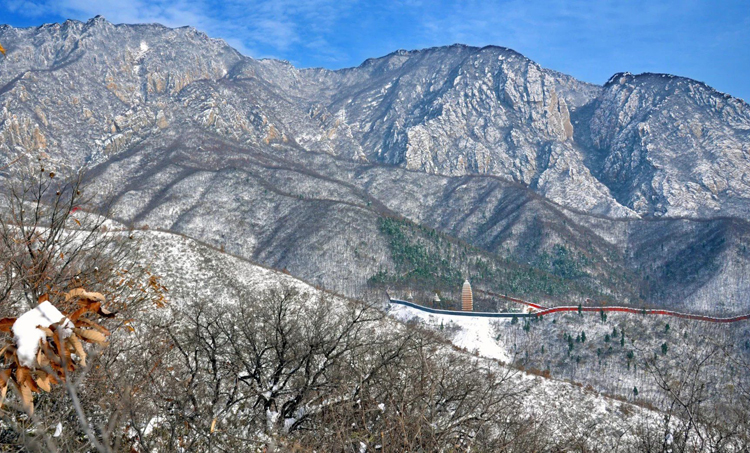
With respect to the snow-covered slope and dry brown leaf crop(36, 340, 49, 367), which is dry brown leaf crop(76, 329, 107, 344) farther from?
the snow-covered slope

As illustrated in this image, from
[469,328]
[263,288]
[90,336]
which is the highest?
[90,336]

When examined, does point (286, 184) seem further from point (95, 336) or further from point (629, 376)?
point (95, 336)

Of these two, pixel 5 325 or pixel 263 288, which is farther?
pixel 263 288

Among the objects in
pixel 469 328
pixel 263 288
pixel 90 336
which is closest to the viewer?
pixel 90 336

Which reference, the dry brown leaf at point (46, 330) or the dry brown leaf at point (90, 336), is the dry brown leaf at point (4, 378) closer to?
the dry brown leaf at point (46, 330)

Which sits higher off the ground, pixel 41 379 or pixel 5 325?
pixel 5 325

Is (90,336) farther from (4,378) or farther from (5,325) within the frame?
(5,325)

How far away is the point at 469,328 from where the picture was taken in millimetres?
86625

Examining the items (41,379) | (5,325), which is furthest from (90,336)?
(5,325)

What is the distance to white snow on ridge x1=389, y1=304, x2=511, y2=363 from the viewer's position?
257 feet

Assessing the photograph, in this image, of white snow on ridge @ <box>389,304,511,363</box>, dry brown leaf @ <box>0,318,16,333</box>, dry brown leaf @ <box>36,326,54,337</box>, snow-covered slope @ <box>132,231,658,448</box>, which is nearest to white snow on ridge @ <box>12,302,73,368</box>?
dry brown leaf @ <box>36,326,54,337</box>

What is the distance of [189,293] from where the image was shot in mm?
32438

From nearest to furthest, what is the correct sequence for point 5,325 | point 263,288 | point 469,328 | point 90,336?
point 90,336 < point 5,325 < point 263,288 < point 469,328

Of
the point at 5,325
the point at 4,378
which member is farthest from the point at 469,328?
the point at 4,378
